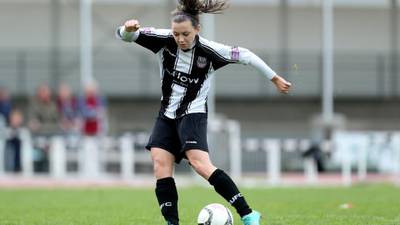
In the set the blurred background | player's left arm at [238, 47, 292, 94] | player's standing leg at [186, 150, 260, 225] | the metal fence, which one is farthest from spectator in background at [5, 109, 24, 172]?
player's left arm at [238, 47, 292, 94]

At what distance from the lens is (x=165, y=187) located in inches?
369

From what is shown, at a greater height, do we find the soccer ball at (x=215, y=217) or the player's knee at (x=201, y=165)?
the player's knee at (x=201, y=165)

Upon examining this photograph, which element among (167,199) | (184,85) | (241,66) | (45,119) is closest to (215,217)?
(167,199)

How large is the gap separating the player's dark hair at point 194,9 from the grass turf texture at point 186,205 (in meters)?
2.26

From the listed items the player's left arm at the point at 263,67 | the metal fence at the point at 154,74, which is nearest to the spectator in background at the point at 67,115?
the metal fence at the point at 154,74

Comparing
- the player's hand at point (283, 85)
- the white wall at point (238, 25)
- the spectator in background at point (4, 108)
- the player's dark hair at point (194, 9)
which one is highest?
the white wall at point (238, 25)

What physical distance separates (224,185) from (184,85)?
98 centimetres

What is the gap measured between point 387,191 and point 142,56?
13.1 meters

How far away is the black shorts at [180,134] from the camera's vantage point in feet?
30.4

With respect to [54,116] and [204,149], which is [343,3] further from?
[204,149]

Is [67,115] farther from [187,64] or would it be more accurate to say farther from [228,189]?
[228,189]

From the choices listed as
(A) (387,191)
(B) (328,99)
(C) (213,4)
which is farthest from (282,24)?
(C) (213,4)

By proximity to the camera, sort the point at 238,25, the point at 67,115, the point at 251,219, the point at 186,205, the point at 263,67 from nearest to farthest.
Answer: the point at 251,219
the point at 263,67
the point at 186,205
the point at 67,115
the point at 238,25

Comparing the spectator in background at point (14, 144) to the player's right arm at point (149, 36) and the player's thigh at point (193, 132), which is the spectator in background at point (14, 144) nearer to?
the player's right arm at point (149, 36)
